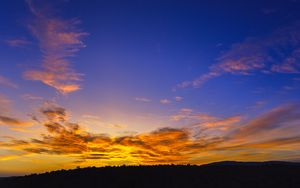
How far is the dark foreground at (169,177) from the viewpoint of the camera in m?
34.3

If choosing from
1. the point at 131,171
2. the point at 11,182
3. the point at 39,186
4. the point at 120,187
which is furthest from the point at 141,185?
the point at 11,182

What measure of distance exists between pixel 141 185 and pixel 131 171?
4.20 metres

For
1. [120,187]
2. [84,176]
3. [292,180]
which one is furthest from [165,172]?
[292,180]

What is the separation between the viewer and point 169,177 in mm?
35562

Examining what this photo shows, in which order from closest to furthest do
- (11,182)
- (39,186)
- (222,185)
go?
(222,185) → (39,186) → (11,182)

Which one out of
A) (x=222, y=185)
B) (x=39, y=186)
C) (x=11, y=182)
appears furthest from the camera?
(x=11, y=182)

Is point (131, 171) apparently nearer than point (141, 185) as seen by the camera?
No

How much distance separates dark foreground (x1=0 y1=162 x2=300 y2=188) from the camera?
112ft

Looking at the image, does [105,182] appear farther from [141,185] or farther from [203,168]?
[203,168]

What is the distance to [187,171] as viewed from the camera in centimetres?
3709

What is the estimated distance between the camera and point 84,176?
123 feet

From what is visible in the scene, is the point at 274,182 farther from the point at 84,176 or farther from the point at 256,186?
the point at 84,176

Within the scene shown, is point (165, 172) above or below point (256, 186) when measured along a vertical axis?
above

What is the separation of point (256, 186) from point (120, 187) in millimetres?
12092
